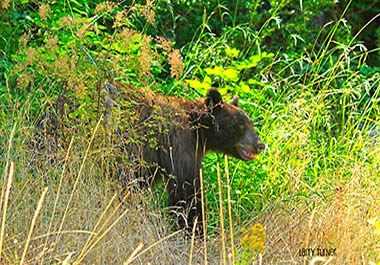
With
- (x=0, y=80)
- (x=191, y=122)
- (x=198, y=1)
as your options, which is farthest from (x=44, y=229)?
(x=198, y=1)

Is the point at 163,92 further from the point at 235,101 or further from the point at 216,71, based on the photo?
the point at 235,101

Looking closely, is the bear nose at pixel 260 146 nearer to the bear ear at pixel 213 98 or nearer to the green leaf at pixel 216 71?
the bear ear at pixel 213 98

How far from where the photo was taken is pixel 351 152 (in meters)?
7.92

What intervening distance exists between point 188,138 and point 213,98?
1.40 feet

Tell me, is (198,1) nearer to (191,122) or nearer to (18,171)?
(191,122)

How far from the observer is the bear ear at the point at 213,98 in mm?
7395

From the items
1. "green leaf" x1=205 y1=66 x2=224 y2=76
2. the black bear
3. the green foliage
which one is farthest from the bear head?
"green leaf" x1=205 y1=66 x2=224 y2=76

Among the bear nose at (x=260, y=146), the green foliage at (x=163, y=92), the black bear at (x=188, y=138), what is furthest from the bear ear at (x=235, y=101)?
the bear nose at (x=260, y=146)

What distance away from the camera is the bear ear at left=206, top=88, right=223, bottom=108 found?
7395mm

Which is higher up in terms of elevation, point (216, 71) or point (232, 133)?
point (216, 71)

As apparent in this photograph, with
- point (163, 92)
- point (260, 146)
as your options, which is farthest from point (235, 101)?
point (163, 92)

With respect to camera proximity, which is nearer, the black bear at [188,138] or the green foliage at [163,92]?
the green foliage at [163,92]

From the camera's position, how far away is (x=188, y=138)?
7.36m

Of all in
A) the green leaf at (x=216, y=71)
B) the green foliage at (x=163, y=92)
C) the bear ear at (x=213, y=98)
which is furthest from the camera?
the green leaf at (x=216, y=71)
